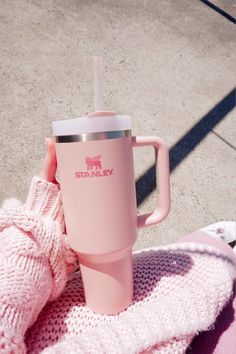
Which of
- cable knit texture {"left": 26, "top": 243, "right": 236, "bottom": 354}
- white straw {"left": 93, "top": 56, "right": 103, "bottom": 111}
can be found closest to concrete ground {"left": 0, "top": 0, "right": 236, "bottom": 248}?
cable knit texture {"left": 26, "top": 243, "right": 236, "bottom": 354}

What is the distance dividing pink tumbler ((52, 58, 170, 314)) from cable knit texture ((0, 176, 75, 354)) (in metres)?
0.04

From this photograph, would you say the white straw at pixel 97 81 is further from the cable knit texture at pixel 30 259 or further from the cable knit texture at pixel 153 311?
the cable knit texture at pixel 153 311

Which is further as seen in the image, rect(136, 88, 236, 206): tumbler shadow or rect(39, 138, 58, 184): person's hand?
rect(136, 88, 236, 206): tumbler shadow

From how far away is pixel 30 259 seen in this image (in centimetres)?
55

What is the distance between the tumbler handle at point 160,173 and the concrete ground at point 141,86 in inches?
22.0

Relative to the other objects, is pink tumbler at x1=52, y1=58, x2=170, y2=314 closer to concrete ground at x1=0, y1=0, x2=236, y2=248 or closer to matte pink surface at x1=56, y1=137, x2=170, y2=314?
matte pink surface at x1=56, y1=137, x2=170, y2=314

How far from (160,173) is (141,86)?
1.02 metres

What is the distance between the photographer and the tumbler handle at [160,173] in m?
0.58

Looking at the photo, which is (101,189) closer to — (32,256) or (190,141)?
(32,256)

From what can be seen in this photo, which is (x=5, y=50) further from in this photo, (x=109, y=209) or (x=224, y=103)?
(x=109, y=209)

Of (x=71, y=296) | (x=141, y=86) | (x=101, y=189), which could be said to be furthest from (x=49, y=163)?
(x=141, y=86)

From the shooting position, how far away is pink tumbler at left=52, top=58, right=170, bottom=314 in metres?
0.51

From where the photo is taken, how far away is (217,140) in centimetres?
146

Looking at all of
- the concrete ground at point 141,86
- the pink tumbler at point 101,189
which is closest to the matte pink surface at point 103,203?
the pink tumbler at point 101,189
